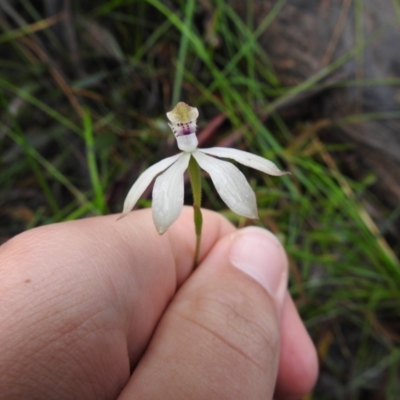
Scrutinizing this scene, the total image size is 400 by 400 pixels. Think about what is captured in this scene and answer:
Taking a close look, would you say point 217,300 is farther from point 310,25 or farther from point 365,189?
point 310,25

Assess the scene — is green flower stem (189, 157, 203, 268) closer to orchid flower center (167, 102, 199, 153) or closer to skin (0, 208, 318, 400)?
orchid flower center (167, 102, 199, 153)

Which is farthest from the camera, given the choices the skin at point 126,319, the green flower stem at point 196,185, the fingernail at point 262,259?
the fingernail at point 262,259

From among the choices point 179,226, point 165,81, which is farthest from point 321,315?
point 165,81

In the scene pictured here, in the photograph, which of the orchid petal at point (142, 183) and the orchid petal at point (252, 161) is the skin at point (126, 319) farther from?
the orchid petal at point (252, 161)

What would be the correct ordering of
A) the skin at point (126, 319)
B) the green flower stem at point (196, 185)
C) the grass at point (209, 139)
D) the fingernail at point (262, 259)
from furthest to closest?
the grass at point (209, 139) < the fingernail at point (262, 259) < the green flower stem at point (196, 185) < the skin at point (126, 319)

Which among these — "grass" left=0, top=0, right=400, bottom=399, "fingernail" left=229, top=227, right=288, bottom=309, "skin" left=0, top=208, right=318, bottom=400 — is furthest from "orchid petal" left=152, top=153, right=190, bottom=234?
"grass" left=0, top=0, right=400, bottom=399

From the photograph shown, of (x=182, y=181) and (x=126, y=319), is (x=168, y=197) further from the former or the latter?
(x=126, y=319)

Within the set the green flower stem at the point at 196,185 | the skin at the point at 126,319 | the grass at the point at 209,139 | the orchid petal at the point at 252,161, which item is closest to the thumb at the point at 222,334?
Answer: the skin at the point at 126,319
